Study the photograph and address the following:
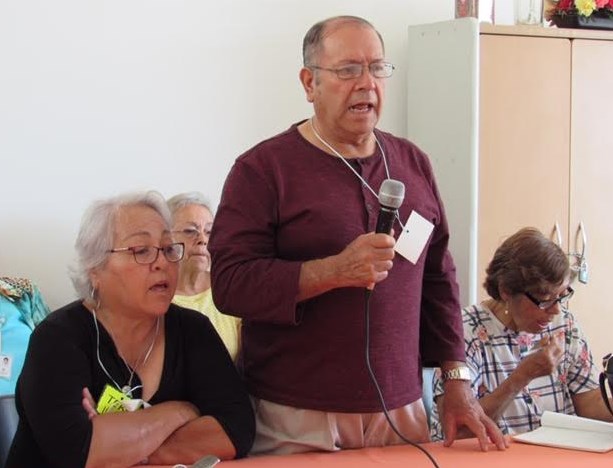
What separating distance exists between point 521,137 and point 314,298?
78.8 inches

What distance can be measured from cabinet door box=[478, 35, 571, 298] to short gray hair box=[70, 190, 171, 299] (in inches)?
73.9

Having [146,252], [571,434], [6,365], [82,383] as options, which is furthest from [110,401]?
[6,365]

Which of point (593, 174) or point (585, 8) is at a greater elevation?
point (585, 8)

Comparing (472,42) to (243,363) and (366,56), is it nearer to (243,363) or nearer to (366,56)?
(366,56)

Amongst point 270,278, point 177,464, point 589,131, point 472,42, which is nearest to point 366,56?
point 270,278

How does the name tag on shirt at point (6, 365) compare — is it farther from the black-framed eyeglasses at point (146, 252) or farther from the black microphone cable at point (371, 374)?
the black microphone cable at point (371, 374)

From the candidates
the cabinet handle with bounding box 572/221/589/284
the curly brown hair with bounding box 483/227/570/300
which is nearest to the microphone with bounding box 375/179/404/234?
the curly brown hair with bounding box 483/227/570/300

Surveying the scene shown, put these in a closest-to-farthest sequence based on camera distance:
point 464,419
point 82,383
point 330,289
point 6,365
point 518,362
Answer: point 330,289
point 82,383
point 464,419
point 518,362
point 6,365

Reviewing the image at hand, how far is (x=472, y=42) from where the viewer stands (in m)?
3.61

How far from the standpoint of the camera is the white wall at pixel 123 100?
132 inches

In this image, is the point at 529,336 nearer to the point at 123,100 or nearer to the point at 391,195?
the point at 391,195

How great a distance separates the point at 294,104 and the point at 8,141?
118 centimetres

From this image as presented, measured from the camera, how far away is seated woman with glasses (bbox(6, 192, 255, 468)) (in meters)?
1.92

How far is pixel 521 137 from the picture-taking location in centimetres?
369
